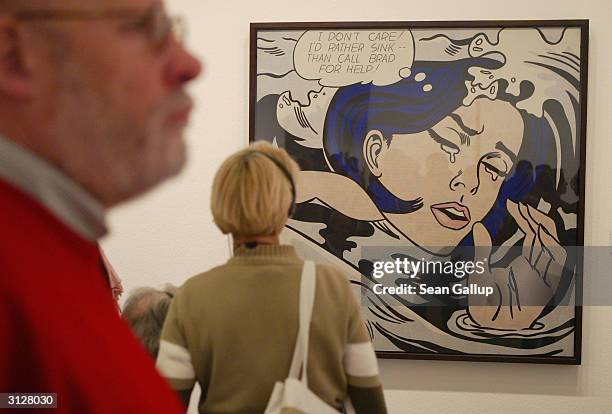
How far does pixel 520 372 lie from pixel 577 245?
16.8 inches

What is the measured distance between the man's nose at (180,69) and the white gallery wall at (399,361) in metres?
1.80

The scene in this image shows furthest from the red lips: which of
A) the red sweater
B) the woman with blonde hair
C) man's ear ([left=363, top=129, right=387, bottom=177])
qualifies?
the red sweater

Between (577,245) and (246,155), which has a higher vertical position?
(246,155)

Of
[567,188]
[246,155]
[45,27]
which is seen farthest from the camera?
[567,188]

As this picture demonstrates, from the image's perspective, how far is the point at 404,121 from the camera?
6.43 feet

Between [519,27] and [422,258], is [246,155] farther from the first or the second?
[519,27]

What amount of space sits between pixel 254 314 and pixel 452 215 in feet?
3.79

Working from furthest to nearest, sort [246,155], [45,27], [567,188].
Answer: [567,188]
[246,155]
[45,27]

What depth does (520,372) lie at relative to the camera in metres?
1.98

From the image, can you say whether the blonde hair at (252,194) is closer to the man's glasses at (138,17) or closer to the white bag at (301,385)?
the white bag at (301,385)

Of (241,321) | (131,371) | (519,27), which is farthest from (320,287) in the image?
(519,27)

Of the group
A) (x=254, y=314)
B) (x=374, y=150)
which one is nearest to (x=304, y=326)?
(x=254, y=314)

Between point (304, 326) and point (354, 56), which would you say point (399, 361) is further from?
point (304, 326)

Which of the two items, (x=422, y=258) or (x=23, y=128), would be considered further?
(x=422, y=258)
